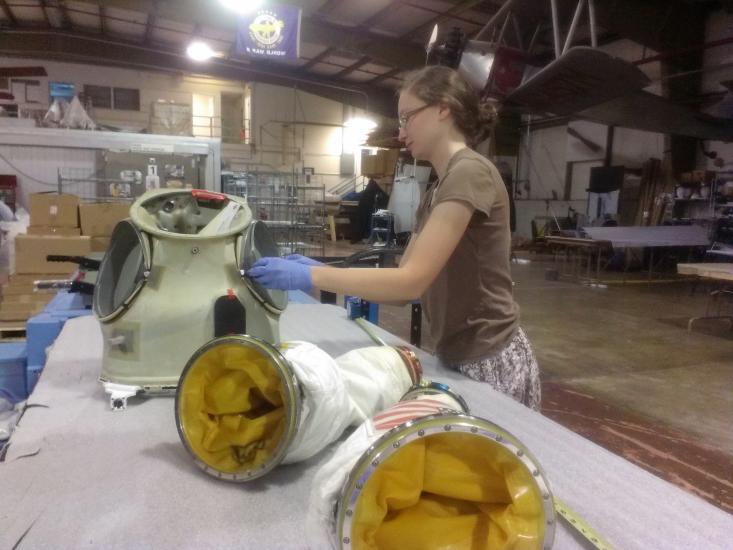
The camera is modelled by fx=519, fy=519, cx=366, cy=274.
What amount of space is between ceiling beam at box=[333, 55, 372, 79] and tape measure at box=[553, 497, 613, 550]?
36.9 ft

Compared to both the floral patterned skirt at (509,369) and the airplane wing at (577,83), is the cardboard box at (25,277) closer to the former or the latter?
the floral patterned skirt at (509,369)

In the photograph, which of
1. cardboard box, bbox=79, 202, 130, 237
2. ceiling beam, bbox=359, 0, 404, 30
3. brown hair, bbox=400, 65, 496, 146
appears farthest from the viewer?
ceiling beam, bbox=359, 0, 404, 30

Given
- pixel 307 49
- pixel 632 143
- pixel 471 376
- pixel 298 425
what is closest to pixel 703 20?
pixel 632 143

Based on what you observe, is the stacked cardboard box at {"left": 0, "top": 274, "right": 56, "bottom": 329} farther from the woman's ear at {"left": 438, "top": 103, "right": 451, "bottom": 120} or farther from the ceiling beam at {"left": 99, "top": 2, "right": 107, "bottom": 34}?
the ceiling beam at {"left": 99, "top": 2, "right": 107, "bottom": 34}

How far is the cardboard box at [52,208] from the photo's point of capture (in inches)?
150

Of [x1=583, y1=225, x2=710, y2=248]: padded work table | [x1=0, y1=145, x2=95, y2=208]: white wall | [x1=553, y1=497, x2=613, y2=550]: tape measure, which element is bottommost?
[x1=553, y1=497, x2=613, y2=550]: tape measure

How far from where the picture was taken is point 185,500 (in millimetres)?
816

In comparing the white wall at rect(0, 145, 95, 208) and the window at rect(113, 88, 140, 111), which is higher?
the window at rect(113, 88, 140, 111)

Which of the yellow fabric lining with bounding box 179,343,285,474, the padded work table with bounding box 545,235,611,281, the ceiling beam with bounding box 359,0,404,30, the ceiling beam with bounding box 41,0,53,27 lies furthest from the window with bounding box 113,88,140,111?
the yellow fabric lining with bounding box 179,343,285,474

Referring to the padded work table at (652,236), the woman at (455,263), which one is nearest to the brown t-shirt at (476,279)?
the woman at (455,263)

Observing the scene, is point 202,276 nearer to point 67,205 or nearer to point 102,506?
point 102,506

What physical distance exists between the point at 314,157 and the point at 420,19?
5.01 meters

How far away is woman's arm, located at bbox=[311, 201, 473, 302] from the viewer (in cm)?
105

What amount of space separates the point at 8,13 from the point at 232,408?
12.6 meters
